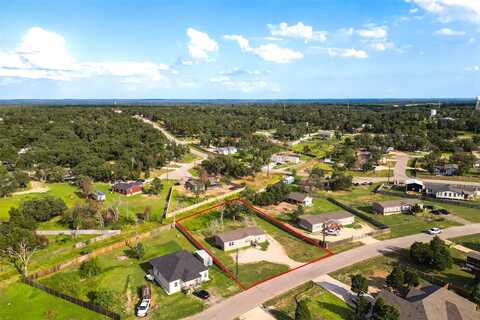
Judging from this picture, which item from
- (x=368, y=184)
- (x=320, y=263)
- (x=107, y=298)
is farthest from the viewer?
(x=368, y=184)

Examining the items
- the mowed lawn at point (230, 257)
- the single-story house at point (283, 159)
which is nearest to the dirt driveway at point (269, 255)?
the mowed lawn at point (230, 257)

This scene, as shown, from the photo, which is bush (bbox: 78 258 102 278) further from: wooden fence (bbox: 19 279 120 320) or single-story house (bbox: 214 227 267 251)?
single-story house (bbox: 214 227 267 251)

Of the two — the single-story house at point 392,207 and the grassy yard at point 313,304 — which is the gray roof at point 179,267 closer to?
the grassy yard at point 313,304

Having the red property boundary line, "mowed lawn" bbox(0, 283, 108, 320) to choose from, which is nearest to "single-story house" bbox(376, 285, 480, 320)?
the red property boundary line

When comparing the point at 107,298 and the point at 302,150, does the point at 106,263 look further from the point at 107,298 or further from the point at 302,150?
the point at 302,150

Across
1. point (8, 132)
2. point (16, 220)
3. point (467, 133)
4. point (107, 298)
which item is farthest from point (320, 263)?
point (467, 133)

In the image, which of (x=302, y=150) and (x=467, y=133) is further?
(x=467, y=133)

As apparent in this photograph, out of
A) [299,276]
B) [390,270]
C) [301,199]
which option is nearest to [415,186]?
[301,199]
